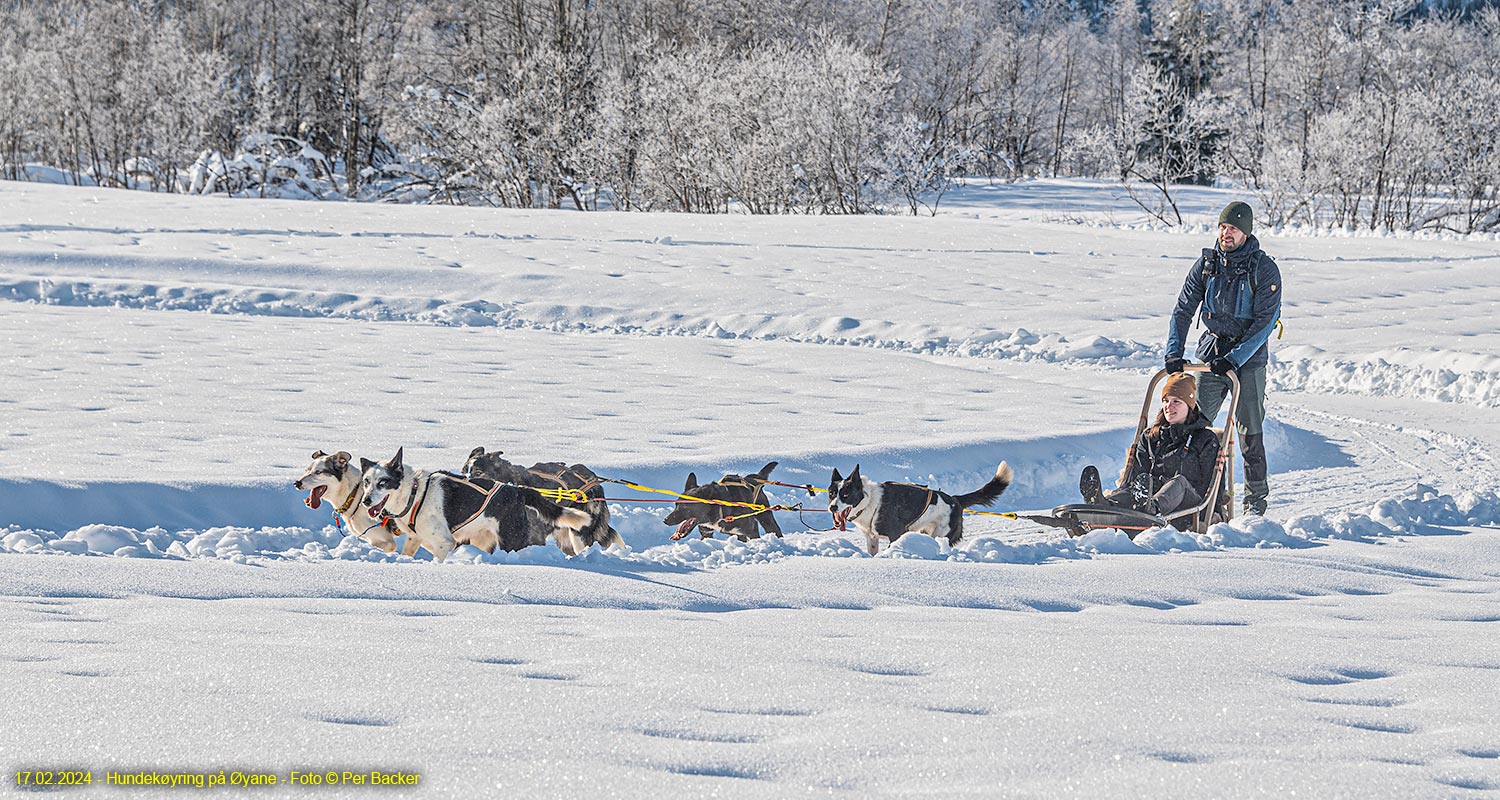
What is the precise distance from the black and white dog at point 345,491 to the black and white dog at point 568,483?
46cm

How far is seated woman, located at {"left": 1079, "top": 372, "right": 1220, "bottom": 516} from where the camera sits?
5.35 metres

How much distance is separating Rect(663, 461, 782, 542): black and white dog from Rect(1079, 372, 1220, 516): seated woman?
53.7 inches

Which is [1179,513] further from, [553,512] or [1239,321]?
[553,512]

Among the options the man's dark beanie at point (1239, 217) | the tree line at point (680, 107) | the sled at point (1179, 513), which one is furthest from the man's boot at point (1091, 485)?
the tree line at point (680, 107)

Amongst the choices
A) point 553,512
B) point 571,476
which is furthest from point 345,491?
point 571,476

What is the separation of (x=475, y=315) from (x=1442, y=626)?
30.8 feet

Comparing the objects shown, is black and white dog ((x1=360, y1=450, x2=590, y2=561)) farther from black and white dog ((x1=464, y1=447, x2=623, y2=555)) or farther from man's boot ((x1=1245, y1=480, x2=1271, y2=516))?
man's boot ((x1=1245, y1=480, x2=1271, y2=516))

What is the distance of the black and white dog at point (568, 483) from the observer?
4.77 metres

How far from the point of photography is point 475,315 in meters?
11.7

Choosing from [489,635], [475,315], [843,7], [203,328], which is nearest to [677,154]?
[843,7]

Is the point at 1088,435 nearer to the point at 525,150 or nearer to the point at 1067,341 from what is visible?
the point at 1067,341

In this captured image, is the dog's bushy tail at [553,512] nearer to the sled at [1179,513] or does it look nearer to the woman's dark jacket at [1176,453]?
the sled at [1179,513]

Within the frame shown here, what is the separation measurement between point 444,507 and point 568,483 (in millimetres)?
571

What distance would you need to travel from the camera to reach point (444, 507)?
445cm
